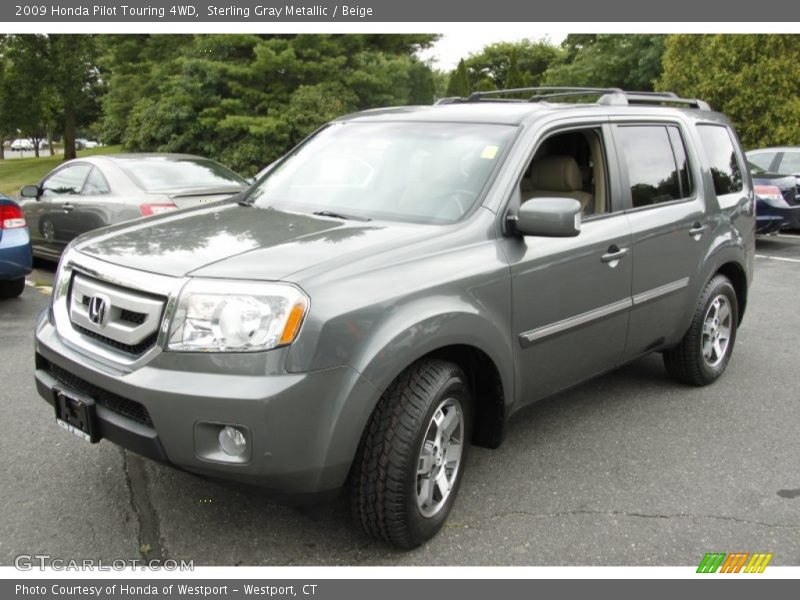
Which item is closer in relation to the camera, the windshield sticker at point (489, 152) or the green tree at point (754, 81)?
the windshield sticker at point (489, 152)

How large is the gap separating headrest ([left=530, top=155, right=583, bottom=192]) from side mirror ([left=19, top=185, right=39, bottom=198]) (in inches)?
254

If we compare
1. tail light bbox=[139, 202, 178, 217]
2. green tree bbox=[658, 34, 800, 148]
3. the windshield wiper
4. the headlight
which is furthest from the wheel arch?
green tree bbox=[658, 34, 800, 148]

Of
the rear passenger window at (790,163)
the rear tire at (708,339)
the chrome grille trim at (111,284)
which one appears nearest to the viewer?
the chrome grille trim at (111,284)

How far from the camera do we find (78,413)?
3.02m

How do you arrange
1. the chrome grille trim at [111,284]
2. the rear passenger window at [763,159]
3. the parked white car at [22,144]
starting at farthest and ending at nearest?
the parked white car at [22,144], the rear passenger window at [763,159], the chrome grille trim at [111,284]

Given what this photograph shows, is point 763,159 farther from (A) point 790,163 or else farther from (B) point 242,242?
(B) point 242,242

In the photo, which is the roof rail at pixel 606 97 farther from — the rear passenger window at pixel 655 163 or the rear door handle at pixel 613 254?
the rear door handle at pixel 613 254

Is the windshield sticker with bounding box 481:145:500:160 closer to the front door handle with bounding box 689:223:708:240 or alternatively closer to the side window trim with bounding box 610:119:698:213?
the side window trim with bounding box 610:119:698:213

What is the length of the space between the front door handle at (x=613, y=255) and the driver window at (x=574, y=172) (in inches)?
9.3

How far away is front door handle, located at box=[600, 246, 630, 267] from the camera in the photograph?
4.02 metres

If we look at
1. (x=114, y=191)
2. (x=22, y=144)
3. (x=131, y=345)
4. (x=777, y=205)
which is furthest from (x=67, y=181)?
(x=22, y=144)

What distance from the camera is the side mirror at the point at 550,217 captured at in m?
3.31

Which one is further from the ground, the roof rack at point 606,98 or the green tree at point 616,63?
the green tree at point 616,63

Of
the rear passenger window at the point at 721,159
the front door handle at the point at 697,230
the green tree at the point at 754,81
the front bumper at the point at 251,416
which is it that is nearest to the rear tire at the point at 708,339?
the front door handle at the point at 697,230
